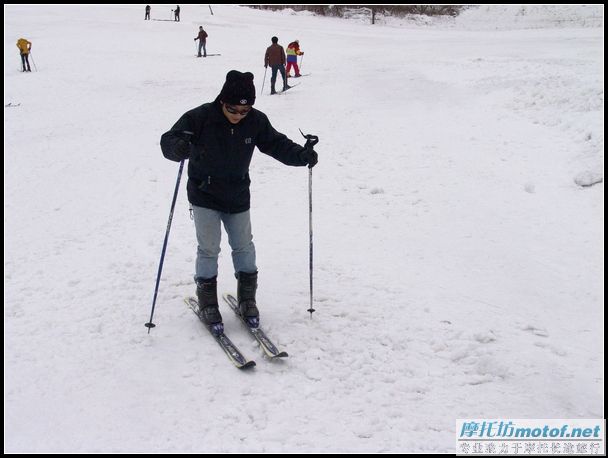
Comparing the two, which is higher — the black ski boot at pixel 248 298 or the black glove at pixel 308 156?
the black glove at pixel 308 156

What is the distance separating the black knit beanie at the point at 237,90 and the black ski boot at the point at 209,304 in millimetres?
1666

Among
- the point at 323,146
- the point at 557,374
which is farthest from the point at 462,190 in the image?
the point at 557,374

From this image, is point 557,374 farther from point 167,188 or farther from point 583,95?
point 583,95

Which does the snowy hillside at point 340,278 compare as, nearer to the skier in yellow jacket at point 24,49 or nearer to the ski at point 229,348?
the ski at point 229,348

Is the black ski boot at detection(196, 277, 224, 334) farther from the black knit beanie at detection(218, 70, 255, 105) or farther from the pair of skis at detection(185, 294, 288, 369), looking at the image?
the black knit beanie at detection(218, 70, 255, 105)

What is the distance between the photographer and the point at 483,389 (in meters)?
3.92

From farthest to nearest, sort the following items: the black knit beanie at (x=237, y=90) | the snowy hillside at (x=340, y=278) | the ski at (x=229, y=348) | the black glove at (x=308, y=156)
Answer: the black glove at (x=308, y=156) → the ski at (x=229, y=348) → the black knit beanie at (x=237, y=90) → the snowy hillside at (x=340, y=278)

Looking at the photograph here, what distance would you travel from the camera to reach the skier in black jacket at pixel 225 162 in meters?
3.98

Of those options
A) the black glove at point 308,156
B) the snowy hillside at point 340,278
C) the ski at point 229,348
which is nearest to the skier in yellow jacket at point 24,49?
the snowy hillside at point 340,278

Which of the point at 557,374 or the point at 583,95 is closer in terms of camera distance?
the point at 557,374

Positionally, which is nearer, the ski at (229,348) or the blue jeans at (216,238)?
the ski at (229,348)

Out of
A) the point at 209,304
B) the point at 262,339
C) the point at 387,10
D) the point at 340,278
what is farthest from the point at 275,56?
the point at 387,10

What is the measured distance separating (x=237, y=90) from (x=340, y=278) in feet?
9.05

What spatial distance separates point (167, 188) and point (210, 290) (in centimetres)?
472
